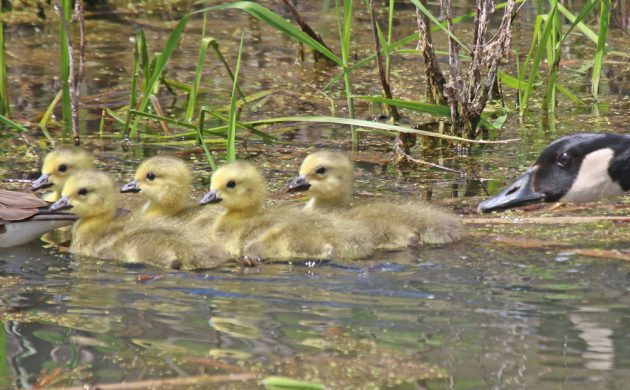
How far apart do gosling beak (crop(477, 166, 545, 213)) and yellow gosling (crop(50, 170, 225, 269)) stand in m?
1.32

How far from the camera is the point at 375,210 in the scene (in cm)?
604

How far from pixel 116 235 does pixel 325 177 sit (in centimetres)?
100

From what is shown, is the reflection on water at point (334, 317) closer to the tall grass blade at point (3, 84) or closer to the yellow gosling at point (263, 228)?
the yellow gosling at point (263, 228)

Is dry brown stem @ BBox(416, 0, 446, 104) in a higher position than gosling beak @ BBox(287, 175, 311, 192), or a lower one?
higher

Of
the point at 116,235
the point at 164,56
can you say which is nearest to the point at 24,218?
the point at 116,235

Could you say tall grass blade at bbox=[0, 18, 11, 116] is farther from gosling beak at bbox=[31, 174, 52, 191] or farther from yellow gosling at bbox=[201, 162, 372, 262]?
yellow gosling at bbox=[201, 162, 372, 262]

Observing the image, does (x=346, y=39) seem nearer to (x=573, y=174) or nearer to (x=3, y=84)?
Answer: (x=573, y=174)

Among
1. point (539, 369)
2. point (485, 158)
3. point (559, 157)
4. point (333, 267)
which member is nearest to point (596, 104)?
point (485, 158)

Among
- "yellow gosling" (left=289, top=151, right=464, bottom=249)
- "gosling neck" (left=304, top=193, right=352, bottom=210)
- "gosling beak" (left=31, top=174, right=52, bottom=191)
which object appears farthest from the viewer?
"gosling beak" (left=31, top=174, right=52, bottom=191)

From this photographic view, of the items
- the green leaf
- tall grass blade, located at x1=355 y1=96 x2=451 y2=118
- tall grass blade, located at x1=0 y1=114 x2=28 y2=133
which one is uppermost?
tall grass blade, located at x1=355 y1=96 x2=451 y2=118

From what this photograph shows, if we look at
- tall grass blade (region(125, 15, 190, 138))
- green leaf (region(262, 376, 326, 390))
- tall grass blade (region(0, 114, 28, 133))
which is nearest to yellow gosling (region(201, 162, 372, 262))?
tall grass blade (region(125, 15, 190, 138))

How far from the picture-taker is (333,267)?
5.67 m

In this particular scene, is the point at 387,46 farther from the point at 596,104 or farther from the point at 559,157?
the point at 596,104

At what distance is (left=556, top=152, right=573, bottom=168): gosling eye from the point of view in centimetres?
627
